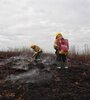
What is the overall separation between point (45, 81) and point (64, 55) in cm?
300

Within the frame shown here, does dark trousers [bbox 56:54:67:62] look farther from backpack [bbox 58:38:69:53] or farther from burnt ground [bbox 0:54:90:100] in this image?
burnt ground [bbox 0:54:90:100]

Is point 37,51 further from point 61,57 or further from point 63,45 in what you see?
point 63,45

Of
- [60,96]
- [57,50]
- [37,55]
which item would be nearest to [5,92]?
[60,96]

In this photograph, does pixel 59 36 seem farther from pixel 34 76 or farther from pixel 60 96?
pixel 60 96

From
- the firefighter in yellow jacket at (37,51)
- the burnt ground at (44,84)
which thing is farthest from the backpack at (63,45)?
the firefighter in yellow jacket at (37,51)

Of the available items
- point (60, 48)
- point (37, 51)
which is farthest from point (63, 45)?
point (37, 51)

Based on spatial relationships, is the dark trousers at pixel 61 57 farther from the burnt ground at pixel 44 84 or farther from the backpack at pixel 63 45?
the burnt ground at pixel 44 84

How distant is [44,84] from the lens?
37.5 feet

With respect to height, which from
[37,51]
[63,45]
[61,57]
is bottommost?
[61,57]

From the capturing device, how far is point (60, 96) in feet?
33.3

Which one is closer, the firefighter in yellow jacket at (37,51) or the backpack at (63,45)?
the backpack at (63,45)

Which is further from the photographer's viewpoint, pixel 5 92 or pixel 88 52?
pixel 88 52

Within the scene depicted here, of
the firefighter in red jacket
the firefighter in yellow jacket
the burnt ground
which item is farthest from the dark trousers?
the firefighter in yellow jacket

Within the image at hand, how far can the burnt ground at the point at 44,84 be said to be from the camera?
33.3 feet
